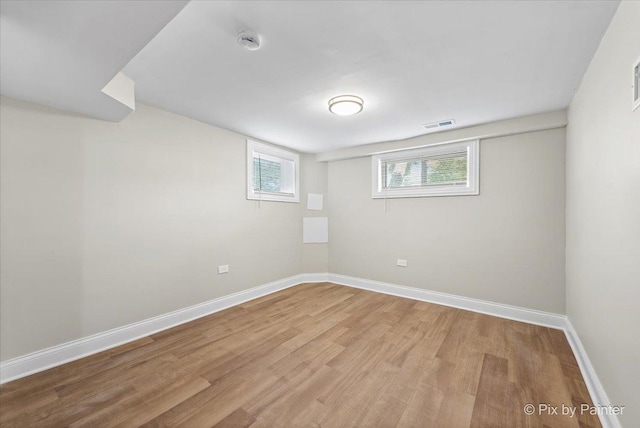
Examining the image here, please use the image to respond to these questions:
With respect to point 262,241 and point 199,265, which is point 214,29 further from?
point 262,241

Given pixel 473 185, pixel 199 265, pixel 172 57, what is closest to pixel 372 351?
pixel 199 265

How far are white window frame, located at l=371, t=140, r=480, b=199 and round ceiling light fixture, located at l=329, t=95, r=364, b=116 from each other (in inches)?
63.8

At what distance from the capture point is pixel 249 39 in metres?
1.49

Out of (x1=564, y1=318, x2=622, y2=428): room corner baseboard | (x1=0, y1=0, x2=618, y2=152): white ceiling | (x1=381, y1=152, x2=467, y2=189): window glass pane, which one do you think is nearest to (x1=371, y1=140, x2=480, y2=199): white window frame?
(x1=381, y1=152, x2=467, y2=189): window glass pane

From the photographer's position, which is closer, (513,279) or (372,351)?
(372,351)

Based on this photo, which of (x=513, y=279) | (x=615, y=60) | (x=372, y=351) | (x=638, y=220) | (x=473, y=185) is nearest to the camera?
(x=638, y=220)

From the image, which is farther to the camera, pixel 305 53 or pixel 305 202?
pixel 305 202

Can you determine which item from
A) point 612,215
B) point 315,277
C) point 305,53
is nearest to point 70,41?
point 305,53

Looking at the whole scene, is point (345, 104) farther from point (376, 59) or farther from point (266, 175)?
point (266, 175)

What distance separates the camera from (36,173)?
6.39ft

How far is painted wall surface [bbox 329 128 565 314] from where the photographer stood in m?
2.71

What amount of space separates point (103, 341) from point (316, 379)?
6.64 feet

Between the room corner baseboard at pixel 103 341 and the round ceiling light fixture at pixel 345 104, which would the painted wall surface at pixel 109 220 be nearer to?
the room corner baseboard at pixel 103 341

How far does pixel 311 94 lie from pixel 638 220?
7.38ft
